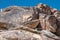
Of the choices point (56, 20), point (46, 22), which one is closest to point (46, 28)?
point (46, 22)

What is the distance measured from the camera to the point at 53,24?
31594 millimetres

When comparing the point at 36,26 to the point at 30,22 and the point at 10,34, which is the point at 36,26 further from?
the point at 10,34

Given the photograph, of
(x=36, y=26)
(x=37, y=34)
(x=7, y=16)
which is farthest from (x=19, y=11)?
(x=37, y=34)

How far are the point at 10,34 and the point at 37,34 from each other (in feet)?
15.4

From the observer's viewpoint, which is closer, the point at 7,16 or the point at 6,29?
the point at 6,29

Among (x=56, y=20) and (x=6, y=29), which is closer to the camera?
(x=6, y=29)

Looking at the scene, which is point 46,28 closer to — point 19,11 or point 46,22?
point 46,22

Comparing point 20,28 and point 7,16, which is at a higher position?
point 7,16

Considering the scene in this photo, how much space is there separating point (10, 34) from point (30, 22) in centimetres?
615

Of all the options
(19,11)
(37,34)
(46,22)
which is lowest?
(37,34)

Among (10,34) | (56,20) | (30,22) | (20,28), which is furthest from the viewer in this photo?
(56,20)

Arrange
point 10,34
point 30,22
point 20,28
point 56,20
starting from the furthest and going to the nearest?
point 56,20 → point 30,22 → point 20,28 → point 10,34

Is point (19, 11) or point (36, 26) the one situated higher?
point (19, 11)

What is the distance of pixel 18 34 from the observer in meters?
26.4
